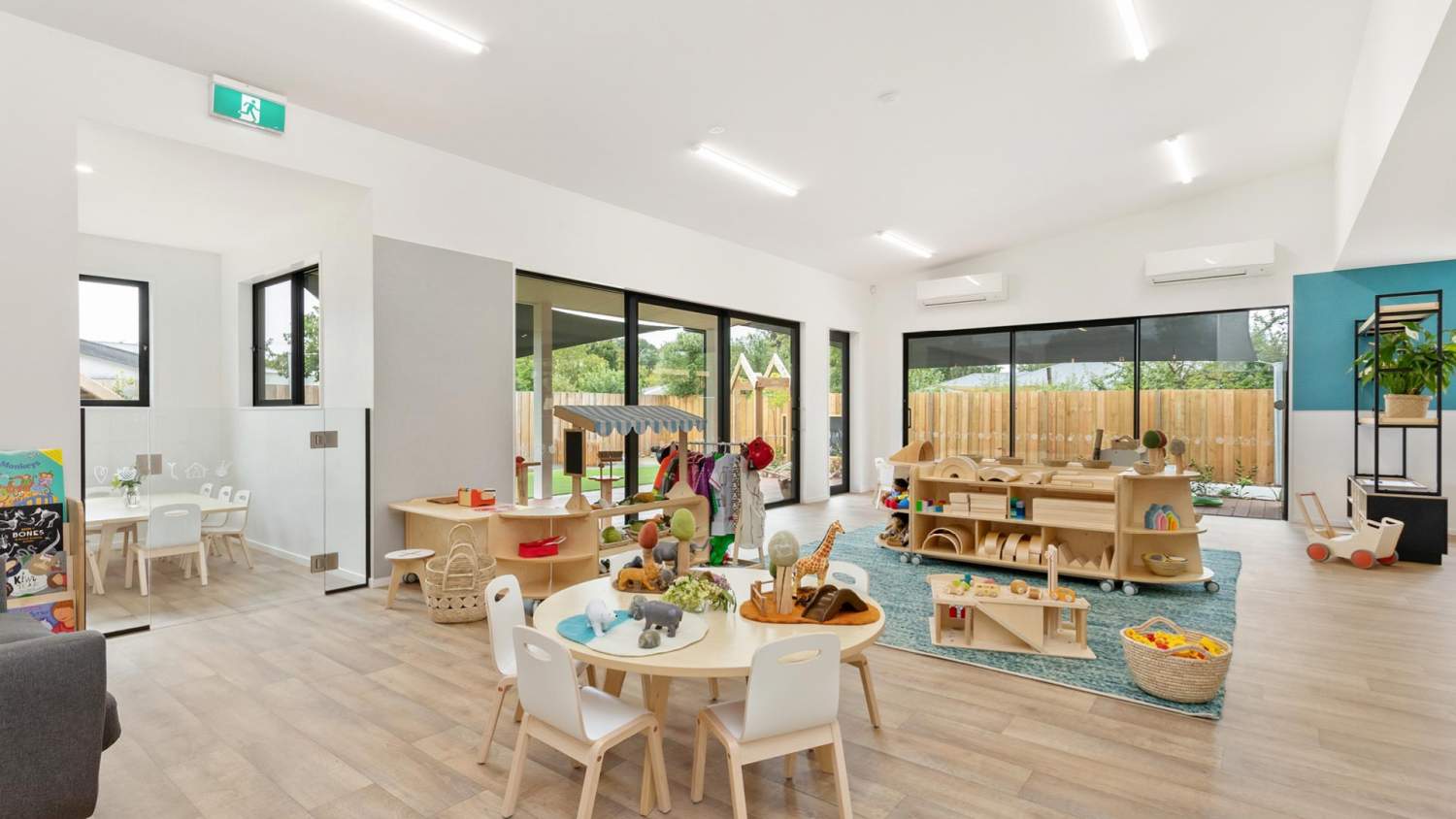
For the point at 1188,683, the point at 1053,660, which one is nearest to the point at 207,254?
the point at 1053,660

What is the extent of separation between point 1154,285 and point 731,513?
21.4 feet

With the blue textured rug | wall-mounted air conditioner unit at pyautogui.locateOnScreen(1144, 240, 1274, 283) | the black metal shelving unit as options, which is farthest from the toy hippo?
wall-mounted air conditioner unit at pyautogui.locateOnScreen(1144, 240, 1274, 283)

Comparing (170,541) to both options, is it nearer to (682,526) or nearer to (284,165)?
(284,165)

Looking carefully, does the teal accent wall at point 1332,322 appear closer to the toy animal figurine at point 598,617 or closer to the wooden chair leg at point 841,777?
the wooden chair leg at point 841,777

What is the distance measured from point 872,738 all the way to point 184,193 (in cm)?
591

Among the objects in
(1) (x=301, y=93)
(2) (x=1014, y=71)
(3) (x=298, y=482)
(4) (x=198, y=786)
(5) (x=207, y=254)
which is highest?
(2) (x=1014, y=71)

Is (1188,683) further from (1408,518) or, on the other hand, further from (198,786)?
(1408,518)

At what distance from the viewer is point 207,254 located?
22.4ft

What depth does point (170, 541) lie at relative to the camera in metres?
4.41

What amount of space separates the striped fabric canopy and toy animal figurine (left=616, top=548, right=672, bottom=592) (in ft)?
6.07

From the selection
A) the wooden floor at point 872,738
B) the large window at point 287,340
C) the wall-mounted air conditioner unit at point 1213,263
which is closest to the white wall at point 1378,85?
the wall-mounted air conditioner unit at point 1213,263

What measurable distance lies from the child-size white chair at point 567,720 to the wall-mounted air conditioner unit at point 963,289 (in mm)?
8637

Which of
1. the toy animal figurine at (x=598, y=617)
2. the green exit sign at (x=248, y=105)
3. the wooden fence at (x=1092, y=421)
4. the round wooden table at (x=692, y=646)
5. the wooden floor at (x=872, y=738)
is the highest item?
the green exit sign at (x=248, y=105)

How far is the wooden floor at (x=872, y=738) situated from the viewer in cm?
242
